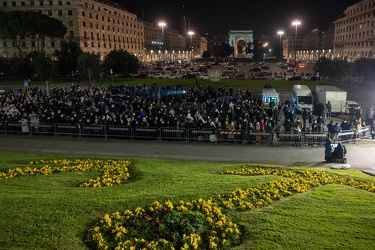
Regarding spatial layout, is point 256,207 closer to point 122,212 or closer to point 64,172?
point 122,212

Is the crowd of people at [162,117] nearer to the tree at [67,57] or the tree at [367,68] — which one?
the tree at [367,68]

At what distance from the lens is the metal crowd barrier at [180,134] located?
18.8m

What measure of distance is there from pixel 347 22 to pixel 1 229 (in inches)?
4490

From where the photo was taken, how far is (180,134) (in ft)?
63.7

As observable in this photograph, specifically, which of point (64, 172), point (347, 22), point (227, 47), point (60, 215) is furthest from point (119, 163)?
point (227, 47)

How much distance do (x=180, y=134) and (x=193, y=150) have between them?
5.76ft

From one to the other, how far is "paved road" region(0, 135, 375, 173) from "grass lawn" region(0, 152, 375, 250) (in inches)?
189

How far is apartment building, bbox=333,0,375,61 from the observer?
85.6 metres

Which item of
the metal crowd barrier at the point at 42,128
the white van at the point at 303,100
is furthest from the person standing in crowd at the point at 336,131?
the metal crowd barrier at the point at 42,128

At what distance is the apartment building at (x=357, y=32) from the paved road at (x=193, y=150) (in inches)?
2779

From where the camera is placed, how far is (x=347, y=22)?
103625 millimetres

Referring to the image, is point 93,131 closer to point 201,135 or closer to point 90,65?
point 201,135

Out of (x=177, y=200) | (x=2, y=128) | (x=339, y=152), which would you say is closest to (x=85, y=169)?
(x=177, y=200)

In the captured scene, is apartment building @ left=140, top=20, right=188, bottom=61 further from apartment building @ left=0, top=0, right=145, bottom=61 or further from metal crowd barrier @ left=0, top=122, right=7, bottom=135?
metal crowd barrier @ left=0, top=122, right=7, bottom=135
